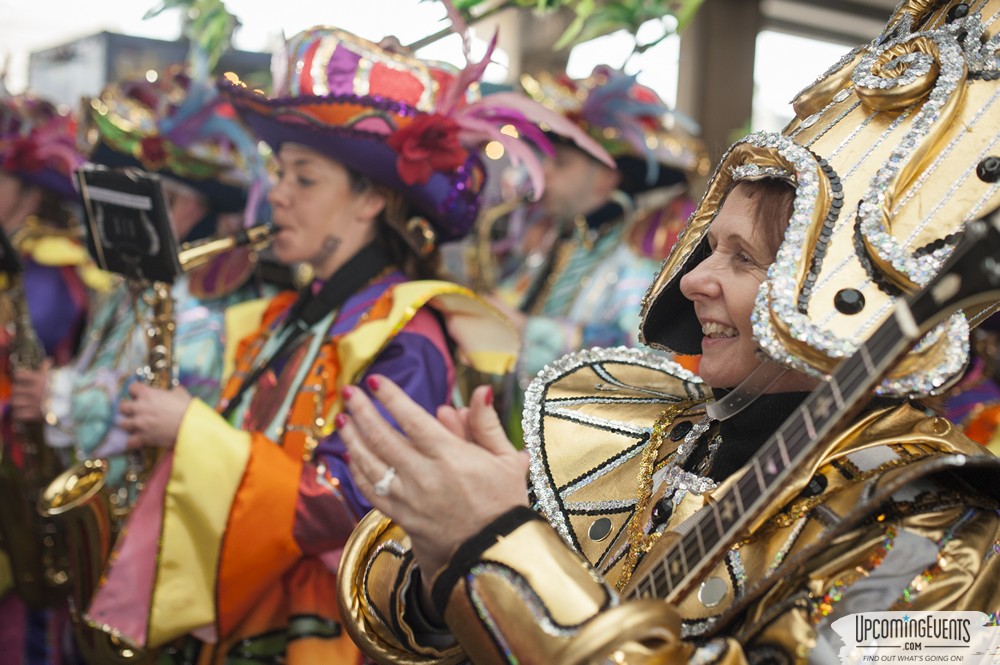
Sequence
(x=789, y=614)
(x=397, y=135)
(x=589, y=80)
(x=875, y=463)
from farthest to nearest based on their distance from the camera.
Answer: (x=589, y=80) < (x=397, y=135) < (x=875, y=463) < (x=789, y=614)

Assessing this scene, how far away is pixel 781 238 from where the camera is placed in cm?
124

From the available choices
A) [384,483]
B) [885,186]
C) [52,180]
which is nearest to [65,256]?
[52,180]

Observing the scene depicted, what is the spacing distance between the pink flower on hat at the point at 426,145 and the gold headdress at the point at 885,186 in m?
1.07

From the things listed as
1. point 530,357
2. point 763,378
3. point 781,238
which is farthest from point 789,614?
point 530,357

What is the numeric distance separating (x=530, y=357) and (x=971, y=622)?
289 centimetres

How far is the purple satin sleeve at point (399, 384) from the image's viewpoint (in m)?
2.05

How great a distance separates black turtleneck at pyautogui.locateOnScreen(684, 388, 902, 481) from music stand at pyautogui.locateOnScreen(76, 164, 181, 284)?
1.58m

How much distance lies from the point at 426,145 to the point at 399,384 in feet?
1.94

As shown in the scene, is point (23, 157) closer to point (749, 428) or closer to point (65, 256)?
point (65, 256)

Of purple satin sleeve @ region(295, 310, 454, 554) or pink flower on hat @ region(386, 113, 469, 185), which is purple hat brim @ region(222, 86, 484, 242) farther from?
purple satin sleeve @ region(295, 310, 454, 554)

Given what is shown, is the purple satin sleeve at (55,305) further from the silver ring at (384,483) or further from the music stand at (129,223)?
the silver ring at (384,483)

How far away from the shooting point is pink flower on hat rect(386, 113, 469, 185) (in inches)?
89.0

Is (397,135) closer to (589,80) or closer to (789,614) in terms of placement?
(789,614)

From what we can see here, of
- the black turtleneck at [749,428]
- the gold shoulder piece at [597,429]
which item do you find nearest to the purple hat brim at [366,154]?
the gold shoulder piece at [597,429]
